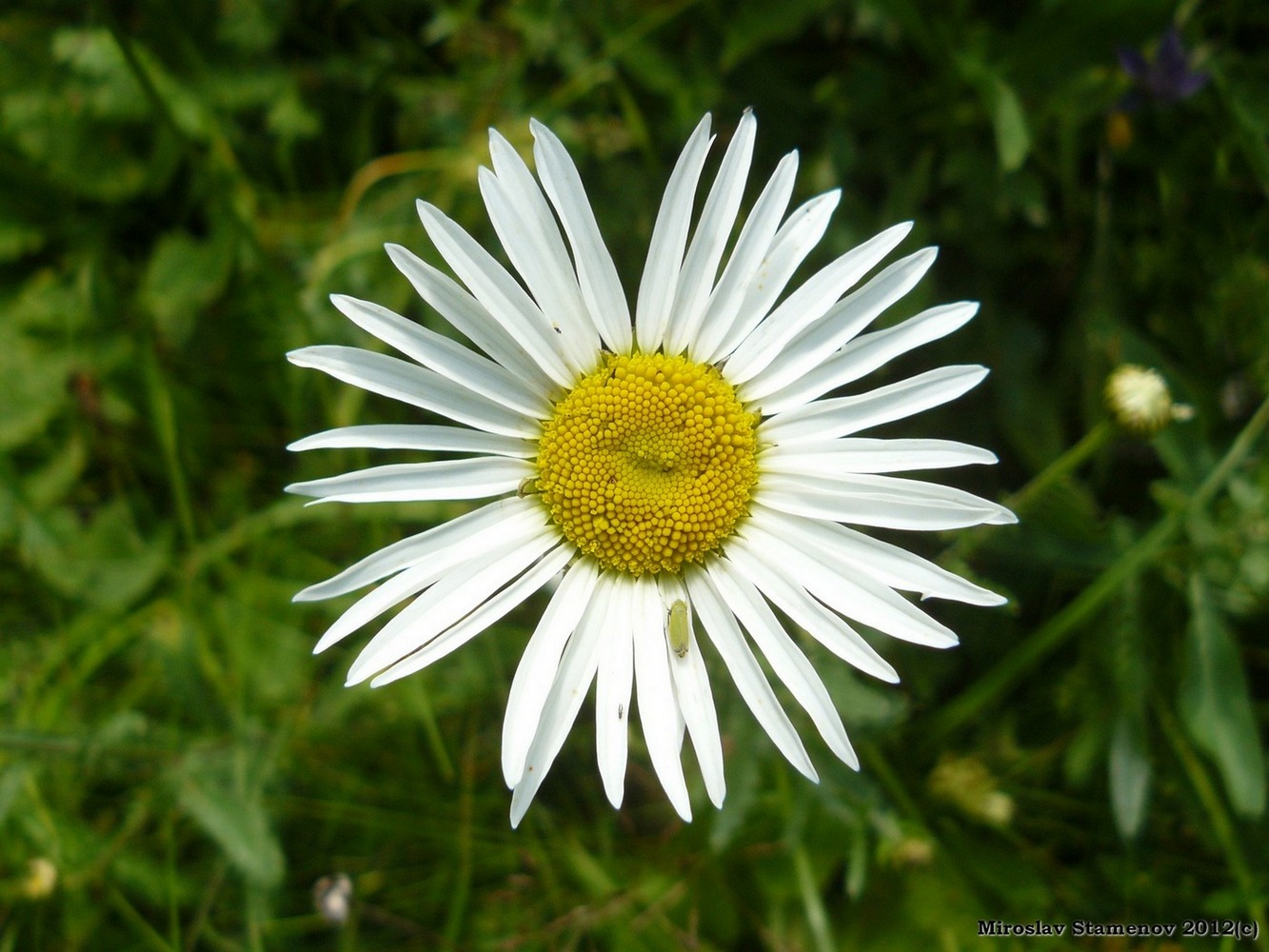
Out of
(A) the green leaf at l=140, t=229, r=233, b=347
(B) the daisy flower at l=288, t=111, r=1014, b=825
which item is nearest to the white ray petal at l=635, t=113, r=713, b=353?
(B) the daisy flower at l=288, t=111, r=1014, b=825

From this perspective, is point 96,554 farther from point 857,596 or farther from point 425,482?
point 857,596

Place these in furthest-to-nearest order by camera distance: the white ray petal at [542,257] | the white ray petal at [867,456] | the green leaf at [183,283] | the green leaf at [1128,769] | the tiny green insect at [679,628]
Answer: the green leaf at [183,283] < the green leaf at [1128,769] < the tiny green insect at [679,628] < the white ray petal at [542,257] < the white ray petal at [867,456]

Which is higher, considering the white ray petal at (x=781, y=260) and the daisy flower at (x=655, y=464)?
the white ray petal at (x=781, y=260)

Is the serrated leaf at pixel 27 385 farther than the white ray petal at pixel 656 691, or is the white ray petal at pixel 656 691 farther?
the serrated leaf at pixel 27 385

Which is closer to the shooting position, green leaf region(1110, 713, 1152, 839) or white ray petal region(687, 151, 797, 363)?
white ray petal region(687, 151, 797, 363)

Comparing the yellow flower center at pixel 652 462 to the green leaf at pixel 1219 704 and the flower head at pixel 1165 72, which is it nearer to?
the green leaf at pixel 1219 704

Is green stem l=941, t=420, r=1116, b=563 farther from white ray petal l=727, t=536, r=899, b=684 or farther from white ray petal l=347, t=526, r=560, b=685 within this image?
white ray petal l=347, t=526, r=560, b=685

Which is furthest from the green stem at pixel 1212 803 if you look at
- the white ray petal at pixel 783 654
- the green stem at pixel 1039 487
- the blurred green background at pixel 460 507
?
the white ray petal at pixel 783 654
